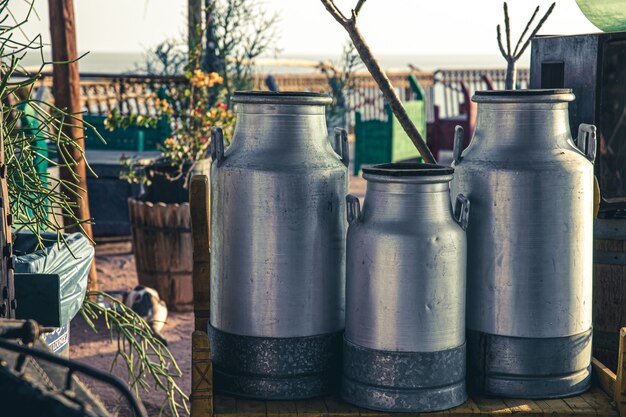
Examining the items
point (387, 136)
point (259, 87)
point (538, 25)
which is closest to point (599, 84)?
point (538, 25)

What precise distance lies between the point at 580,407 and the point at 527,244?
381 millimetres

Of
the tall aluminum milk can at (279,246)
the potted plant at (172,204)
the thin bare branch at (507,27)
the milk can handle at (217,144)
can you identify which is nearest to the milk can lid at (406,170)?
the tall aluminum milk can at (279,246)

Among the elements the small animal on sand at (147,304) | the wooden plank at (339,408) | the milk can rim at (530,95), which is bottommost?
the small animal on sand at (147,304)

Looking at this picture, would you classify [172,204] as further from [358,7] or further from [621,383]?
[621,383]

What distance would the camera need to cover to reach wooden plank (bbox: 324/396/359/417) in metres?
1.80

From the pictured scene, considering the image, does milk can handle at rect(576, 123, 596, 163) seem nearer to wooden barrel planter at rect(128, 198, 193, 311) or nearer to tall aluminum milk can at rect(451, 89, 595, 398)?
tall aluminum milk can at rect(451, 89, 595, 398)

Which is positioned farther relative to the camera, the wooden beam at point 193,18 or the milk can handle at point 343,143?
the wooden beam at point 193,18

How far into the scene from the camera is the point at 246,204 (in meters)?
1.80

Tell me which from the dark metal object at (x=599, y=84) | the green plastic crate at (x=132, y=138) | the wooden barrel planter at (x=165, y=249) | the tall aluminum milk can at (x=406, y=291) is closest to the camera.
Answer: the tall aluminum milk can at (x=406, y=291)

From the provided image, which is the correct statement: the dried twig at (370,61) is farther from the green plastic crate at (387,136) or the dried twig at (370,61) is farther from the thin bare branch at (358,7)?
the green plastic crate at (387,136)

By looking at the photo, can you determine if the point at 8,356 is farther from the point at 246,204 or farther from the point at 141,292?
the point at 141,292

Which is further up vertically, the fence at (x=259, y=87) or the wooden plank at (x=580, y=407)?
the fence at (x=259, y=87)

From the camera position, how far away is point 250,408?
182cm

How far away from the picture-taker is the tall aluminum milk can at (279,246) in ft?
5.85
